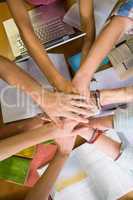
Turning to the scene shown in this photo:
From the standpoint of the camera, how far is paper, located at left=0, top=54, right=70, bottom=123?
1.04m

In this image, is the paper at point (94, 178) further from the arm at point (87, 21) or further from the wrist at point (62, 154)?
the arm at point (87, 21)

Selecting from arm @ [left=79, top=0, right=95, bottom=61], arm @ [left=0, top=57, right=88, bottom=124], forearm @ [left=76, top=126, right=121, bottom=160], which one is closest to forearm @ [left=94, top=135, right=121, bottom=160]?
forearm @ [left=76, top=126, right=121, bottom=160]

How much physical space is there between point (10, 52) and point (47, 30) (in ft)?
0.40

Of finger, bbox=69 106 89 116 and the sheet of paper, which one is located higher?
the sheet of paper

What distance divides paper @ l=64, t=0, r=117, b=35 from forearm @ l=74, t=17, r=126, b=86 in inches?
4.6

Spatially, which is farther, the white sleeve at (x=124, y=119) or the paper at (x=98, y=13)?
the paper at (x=98, y=13)

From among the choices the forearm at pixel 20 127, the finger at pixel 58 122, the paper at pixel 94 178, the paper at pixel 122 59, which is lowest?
the paper at pixel 94 178

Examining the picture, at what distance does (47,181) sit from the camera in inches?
36.7

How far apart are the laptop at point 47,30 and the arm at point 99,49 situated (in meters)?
0.12

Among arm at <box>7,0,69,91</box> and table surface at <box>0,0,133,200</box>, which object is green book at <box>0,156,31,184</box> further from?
arm at <box>7,0,69,91</box>

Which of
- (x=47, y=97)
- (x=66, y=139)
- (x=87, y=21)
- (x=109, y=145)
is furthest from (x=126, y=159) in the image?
(x=87, y=21)

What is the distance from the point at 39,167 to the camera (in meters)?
1.02

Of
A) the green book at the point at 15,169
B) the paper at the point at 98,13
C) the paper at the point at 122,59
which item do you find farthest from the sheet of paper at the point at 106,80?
the green book at the point at 15,169

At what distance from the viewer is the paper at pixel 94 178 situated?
99 centimetres
